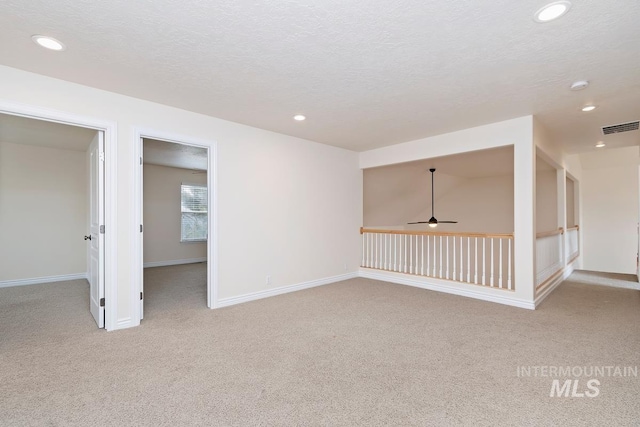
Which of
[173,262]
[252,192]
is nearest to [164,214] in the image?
[173,262]

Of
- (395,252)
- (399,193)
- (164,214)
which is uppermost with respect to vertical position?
(399,193)

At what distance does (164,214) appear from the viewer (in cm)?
734

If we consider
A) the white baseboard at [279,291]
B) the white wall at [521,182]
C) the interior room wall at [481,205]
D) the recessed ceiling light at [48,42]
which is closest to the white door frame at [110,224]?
the recessed ceiling light at [48,42]

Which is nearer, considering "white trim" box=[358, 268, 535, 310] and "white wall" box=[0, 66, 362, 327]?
"white wall" box=[0, 66, 362, 327]

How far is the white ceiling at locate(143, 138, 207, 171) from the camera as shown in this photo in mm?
5102

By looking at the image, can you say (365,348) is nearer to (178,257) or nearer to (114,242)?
(114,242)

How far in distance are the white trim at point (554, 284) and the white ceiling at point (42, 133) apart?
6.36 m

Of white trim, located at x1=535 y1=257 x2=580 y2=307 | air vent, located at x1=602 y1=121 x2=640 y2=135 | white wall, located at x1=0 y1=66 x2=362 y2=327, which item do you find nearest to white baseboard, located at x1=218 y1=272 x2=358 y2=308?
white wall, located at x1=0 y1=66 x2=362 y2=327

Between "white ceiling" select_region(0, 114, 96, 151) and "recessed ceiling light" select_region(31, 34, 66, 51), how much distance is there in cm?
206

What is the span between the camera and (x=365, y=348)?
8.71ft

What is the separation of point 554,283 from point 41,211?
28.7 feet

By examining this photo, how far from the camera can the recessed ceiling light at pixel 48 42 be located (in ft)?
7.04

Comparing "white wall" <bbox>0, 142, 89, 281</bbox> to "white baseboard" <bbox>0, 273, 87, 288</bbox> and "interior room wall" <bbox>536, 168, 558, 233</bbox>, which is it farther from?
"interior room wall" <bbox>536, 168, 558, 233</bbox>

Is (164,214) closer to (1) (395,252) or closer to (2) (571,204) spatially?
(1) (395,252)
